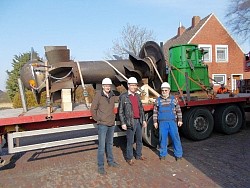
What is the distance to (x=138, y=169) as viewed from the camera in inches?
205

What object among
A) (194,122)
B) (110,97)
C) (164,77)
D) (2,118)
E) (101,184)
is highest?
(164,77)

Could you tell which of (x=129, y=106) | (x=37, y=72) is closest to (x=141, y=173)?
(x=129, y=106)

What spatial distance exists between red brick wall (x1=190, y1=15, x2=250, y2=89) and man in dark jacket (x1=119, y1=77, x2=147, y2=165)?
59.0ft

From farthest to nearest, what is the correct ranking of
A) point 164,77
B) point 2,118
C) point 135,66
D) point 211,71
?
point 211,71, point 164,77, point 135,66, point 2,118

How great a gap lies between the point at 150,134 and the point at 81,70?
2.45 meters

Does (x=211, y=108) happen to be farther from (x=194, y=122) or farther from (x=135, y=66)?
(x=135, y=66)

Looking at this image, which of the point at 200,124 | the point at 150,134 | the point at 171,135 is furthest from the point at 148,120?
the point at 200,124

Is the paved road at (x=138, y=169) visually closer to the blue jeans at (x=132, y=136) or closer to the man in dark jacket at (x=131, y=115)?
the blue jeans at (x=132, y=136)

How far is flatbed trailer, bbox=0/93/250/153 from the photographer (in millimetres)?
5168

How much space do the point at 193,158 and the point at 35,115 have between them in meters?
3.62

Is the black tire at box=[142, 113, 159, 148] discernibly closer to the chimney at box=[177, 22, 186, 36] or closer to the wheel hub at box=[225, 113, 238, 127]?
the wheel hub at box=[225, 113, 238, 127]

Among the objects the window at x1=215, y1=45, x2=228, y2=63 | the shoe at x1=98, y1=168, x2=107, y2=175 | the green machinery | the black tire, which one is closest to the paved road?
the shoe at x1=98, y1=168, x2=107, y2=175

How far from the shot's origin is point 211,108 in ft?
25.6

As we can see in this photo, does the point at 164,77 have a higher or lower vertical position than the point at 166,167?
higher
